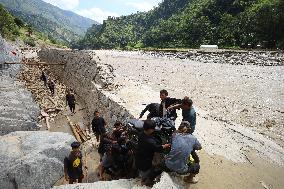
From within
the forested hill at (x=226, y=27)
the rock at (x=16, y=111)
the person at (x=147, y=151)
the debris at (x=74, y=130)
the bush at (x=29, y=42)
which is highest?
the forested hill at (x=226, y=27)

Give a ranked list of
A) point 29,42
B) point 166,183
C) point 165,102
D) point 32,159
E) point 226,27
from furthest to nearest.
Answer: point 29,42
point 226,27
point 32,159
point 165,102
point 166,183

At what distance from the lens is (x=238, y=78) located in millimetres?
22719

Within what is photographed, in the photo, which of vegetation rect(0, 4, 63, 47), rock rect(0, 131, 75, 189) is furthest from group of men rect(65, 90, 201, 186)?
vegetation rect(0, 4, 63, 47)

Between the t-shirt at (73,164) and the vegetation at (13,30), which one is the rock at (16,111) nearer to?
the t-shirt at (73,164)

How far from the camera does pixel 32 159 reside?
9867mm

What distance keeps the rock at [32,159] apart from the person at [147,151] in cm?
423

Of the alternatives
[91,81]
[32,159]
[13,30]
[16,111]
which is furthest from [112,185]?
[13,30]

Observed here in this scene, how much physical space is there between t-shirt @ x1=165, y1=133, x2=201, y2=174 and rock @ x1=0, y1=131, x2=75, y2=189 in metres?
4.83

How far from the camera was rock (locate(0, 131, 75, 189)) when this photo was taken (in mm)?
9438

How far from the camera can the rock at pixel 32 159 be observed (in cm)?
944

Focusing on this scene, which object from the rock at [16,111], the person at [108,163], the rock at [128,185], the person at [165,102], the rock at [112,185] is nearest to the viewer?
the rock at [128,185]

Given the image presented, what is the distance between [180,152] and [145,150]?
73cm

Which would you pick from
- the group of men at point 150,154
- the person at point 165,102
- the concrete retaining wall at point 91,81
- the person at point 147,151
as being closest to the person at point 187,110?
the group of men at point 150,154

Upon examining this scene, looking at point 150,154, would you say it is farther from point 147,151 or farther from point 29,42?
point 29,42
